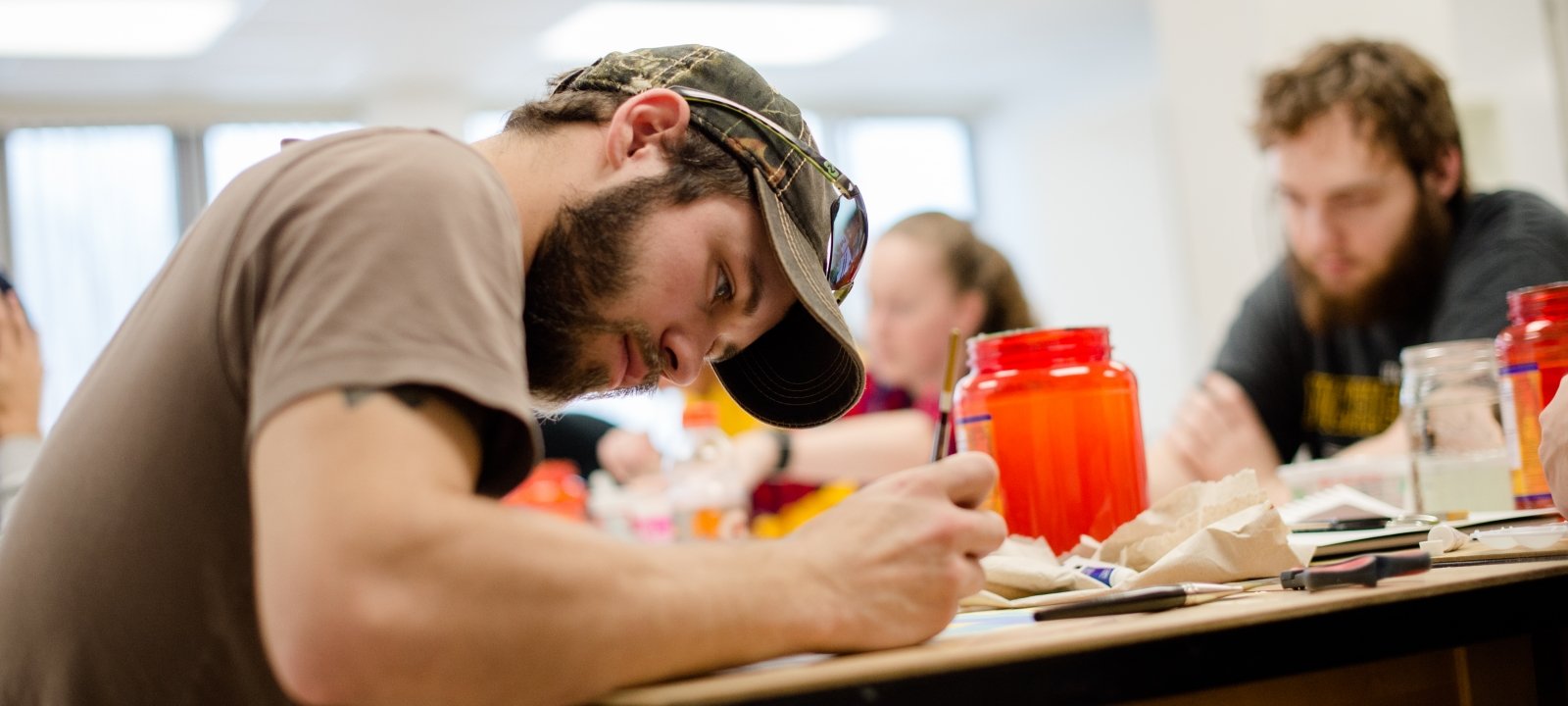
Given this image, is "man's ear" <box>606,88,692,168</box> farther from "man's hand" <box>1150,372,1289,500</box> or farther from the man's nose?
"man's hand" <box>1150,372,1289,500</box>

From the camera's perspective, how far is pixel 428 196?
0.72 m

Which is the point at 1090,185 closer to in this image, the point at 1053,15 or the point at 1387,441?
the point at 1053,15

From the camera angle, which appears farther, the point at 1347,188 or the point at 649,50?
the point at 1347,188

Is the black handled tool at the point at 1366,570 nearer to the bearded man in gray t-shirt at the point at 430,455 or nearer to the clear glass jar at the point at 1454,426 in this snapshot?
the bearded man in gray t-shirt at the point at 430,455

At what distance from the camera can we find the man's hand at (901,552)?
2.33ft

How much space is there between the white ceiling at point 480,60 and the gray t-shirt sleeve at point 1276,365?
3.96m

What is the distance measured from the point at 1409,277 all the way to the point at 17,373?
198cm

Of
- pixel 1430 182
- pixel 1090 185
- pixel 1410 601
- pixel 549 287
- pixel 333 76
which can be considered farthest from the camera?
pixel 1090 185

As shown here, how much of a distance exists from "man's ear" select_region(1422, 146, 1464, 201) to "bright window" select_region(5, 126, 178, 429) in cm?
563

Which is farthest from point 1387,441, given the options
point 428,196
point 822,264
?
point 428,196

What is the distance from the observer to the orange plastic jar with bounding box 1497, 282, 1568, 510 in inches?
46.6

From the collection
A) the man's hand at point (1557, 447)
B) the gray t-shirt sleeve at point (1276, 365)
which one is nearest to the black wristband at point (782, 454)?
the gray t-shirt sleeve at point (1276, 365)

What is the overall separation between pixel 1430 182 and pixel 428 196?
1800mm

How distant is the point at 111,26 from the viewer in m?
5.48
